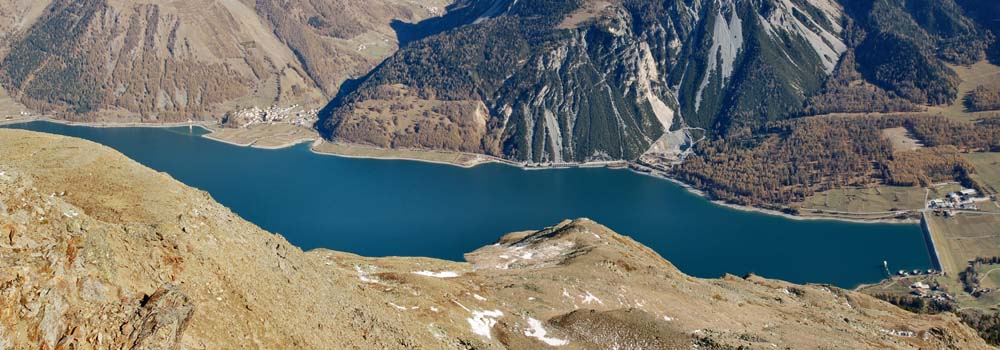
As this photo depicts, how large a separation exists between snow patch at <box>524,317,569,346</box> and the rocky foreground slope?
0.15m

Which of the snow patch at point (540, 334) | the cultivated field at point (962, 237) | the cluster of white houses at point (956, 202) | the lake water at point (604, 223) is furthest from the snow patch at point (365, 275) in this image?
the cluster of white houses at point (956, 202)

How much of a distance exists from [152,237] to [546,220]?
471 feet

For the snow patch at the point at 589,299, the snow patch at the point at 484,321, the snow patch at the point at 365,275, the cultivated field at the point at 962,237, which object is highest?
the snow patch at the point at 365,275

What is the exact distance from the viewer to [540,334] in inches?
2183

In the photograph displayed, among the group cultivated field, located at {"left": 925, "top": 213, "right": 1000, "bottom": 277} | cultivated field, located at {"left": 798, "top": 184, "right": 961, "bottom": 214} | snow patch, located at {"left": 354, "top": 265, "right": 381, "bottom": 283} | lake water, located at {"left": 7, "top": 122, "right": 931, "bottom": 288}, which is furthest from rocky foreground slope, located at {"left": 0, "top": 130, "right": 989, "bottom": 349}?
cultivated field, located at {"left": 798, "top": 184, "right": 961, "bottom": 214}

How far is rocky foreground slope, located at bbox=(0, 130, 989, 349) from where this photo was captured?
1107 inches

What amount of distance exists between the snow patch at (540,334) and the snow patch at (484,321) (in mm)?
2488

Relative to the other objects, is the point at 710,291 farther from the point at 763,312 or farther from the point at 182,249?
the point at 182,249

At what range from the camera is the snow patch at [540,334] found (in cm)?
5438

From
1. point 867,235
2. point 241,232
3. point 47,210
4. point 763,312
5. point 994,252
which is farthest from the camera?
point 867,235

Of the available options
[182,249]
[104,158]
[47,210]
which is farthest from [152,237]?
[104,158]

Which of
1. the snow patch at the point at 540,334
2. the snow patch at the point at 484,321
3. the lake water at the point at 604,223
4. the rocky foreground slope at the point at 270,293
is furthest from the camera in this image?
the lake water at the point at 604,223

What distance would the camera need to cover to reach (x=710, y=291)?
3132 inches

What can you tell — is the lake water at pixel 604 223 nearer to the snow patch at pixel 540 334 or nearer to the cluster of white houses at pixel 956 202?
the cluster of white houses at pixel 956 202
